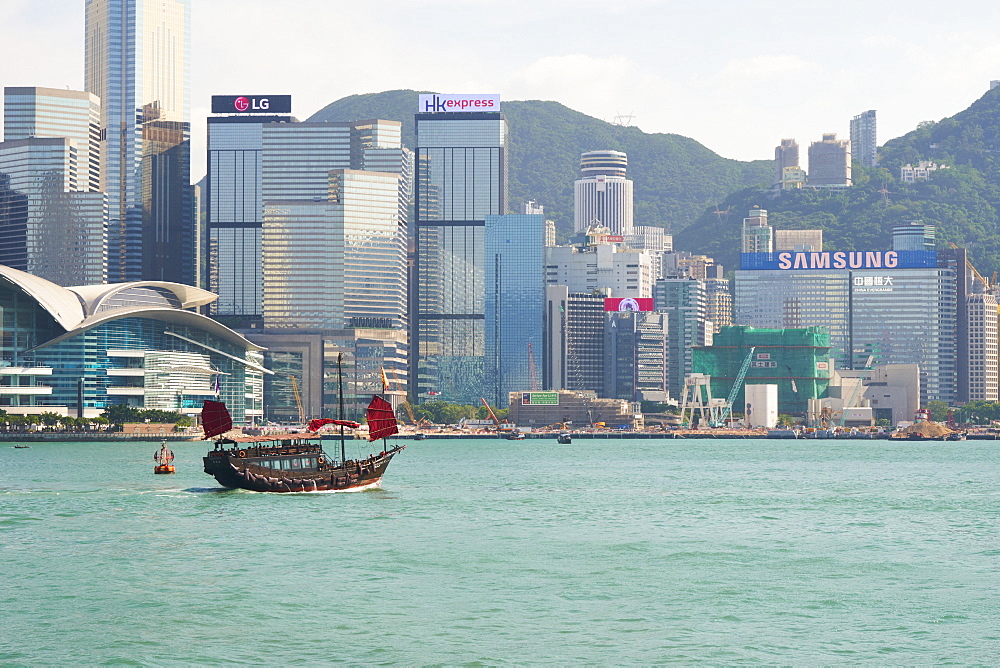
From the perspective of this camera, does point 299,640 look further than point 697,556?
No

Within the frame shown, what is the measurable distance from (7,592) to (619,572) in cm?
2366

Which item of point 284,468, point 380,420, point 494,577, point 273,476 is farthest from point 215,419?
point 494,577

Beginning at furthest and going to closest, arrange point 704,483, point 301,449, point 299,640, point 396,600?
point 704,483
point 301,449
point 396,600
point 299,640

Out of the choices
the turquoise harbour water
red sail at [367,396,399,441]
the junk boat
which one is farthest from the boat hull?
red sail at [367,396,399,441]

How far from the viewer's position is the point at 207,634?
44.4m

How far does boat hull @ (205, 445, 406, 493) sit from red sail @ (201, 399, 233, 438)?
3188 mm

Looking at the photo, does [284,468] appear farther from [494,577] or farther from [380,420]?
[494,577]

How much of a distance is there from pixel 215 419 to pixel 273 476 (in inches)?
288

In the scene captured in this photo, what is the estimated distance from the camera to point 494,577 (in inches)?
2208

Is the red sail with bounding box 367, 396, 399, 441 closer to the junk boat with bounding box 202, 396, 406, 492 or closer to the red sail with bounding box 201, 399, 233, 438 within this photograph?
the junk boat with bounding box 202, 396, 406, 492

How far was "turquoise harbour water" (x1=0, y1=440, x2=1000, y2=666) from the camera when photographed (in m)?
42.8

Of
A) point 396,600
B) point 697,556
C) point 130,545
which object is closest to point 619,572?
point 697,556

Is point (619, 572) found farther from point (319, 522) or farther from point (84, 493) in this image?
point (84, 493)

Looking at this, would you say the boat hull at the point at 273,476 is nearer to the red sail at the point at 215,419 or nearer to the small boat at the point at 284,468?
the small boat at the point at 284,468
